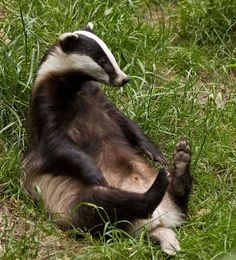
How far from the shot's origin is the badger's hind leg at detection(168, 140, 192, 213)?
587 cm

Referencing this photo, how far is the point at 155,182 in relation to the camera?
5.66 m

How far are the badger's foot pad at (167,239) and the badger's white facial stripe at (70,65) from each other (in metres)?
1.03

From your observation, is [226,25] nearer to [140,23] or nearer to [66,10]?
[140,23]

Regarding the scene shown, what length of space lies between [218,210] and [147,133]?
3.52ft

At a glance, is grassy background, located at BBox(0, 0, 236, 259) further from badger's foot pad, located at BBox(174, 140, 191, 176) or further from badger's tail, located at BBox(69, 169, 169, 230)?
badger's foot pad, located at BBox(174, 140, 191, 176)

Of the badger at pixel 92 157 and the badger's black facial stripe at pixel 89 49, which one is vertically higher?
the badger's black facial stripe at pixel 89 49

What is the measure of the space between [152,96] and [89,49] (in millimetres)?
917

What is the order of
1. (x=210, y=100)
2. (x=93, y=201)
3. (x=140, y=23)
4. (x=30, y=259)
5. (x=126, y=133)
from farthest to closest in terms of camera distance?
(x=140, y=23) < (x=210, y=100) < (x=126, y=133) < (x=93, y=201) < (x=30, y=259)

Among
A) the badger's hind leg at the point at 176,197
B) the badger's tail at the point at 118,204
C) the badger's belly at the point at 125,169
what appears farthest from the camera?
the badger's belly at the point at 125,169

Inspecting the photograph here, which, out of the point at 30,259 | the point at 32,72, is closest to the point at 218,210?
the point at 30,259

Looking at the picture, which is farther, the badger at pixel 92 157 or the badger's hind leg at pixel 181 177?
the badger's hind leg at pixel 181 177

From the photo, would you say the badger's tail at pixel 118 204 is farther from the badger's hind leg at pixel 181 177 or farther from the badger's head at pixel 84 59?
the badger's head at pixel 84 59

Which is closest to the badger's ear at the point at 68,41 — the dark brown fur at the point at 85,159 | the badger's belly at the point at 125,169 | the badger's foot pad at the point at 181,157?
the dark brown fur at the point at 85,159

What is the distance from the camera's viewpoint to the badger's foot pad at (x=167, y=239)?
17.8 feet
